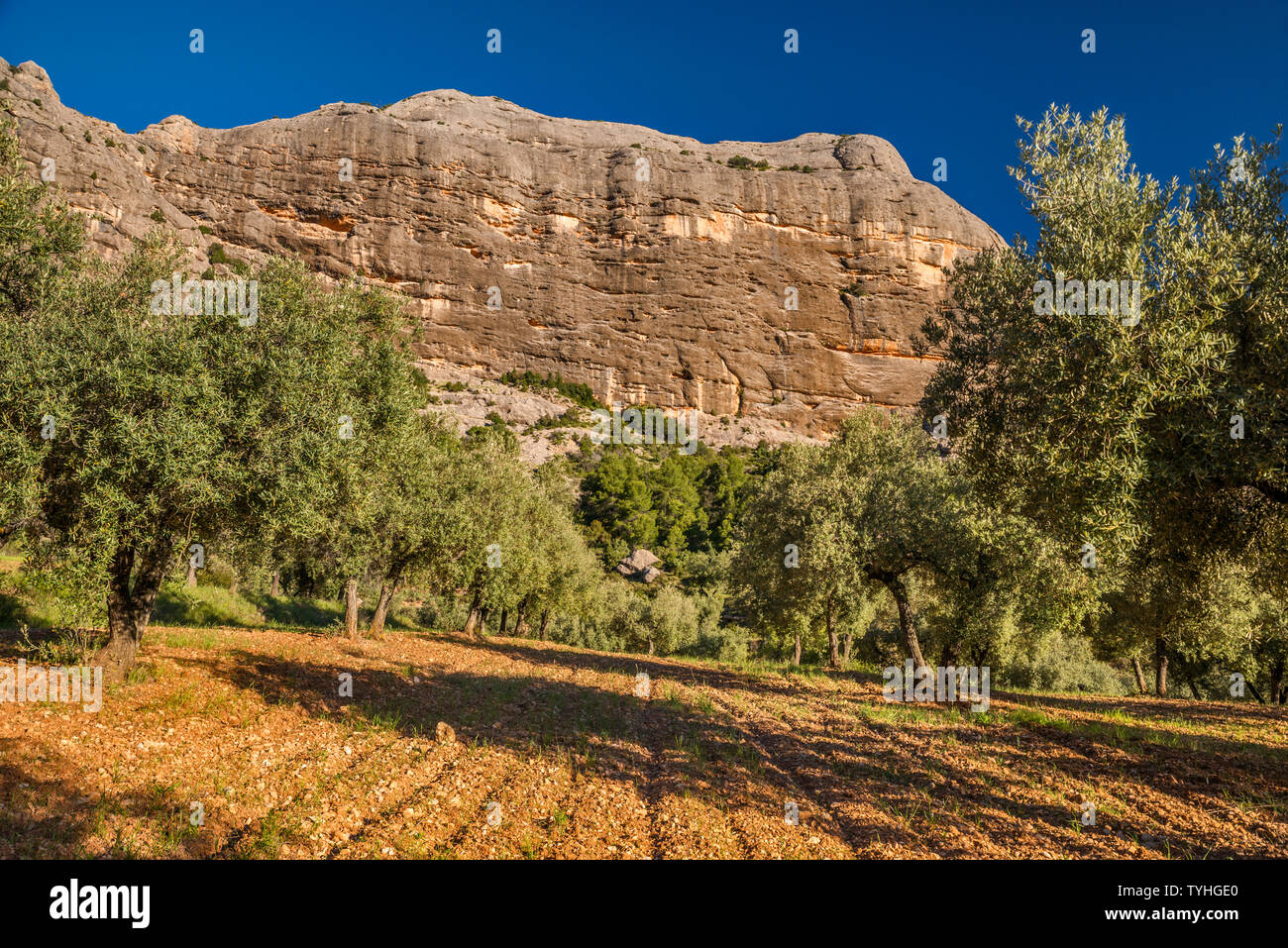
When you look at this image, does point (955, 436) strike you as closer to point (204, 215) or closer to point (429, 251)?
point (429, 251)

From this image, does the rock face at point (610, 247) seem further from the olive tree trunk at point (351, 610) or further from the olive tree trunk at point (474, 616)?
the olive tree trunk at point (351, 610)

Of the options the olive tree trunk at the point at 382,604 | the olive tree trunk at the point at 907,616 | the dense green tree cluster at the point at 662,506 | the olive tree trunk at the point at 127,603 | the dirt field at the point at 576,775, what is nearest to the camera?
the dirt field at the point at 576,775

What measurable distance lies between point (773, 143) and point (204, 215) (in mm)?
126423

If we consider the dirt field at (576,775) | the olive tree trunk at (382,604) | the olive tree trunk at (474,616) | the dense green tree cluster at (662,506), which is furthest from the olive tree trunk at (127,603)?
the dense green tree cluster at (662,506)

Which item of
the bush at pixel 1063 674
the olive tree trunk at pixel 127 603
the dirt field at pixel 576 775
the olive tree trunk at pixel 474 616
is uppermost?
the olive tree trunk at pixel 127 603

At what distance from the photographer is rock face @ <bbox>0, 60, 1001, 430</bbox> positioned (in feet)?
363

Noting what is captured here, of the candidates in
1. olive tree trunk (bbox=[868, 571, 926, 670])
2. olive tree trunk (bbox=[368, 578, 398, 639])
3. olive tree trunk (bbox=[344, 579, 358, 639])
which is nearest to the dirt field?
olive tree trunk (bbox=[868, 571, 926, 670])

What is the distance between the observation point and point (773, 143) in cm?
15750

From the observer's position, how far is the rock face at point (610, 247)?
363ft

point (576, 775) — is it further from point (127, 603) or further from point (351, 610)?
point (351, 610)

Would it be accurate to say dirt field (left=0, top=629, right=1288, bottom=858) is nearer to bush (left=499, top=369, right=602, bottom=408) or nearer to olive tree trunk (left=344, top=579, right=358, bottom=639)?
olive tree trunk (left=344, top=579, right=358, bottom=639)

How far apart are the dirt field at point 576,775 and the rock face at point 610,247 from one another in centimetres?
10405
